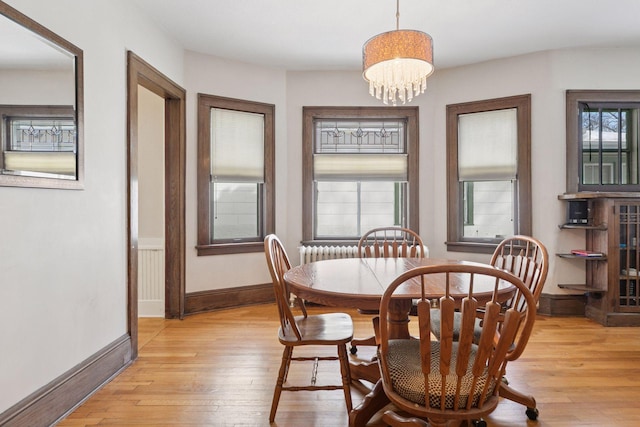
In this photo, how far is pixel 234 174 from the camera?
393 centimetres

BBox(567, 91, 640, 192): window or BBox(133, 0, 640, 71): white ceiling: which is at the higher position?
BBox(133, 0, 640, 71): white ceiling

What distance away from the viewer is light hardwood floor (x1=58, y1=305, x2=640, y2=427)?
1.90 m

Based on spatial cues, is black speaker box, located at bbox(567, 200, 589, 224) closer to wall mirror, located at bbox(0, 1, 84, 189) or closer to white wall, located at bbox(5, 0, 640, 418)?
white wall, located at bbox(5, 0, 640, 418)

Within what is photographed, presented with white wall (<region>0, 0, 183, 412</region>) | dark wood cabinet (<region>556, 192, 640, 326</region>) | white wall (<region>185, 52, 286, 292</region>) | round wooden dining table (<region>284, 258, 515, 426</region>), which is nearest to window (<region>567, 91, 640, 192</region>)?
dark wood cabinet (<region>556, 192, 640, 326</region>)

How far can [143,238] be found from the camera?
144 inches

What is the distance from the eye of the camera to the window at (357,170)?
4.21 metres

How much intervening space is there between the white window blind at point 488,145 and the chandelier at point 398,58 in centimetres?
202

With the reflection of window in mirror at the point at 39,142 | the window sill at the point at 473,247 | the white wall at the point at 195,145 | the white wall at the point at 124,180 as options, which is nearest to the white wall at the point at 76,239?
the white wall at the point at 124,180

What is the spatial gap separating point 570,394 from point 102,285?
2901 millimetres

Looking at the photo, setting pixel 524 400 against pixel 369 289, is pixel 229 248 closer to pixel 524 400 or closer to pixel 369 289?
pixel 369 289

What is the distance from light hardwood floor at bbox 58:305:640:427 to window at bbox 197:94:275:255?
1.02 metres

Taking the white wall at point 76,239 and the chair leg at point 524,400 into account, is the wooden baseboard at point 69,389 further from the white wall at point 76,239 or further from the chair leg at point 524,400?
the chair leg at point 524,400

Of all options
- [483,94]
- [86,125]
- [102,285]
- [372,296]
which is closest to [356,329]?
[372,296]

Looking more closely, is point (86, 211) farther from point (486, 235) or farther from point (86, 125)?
point (486, 235)
